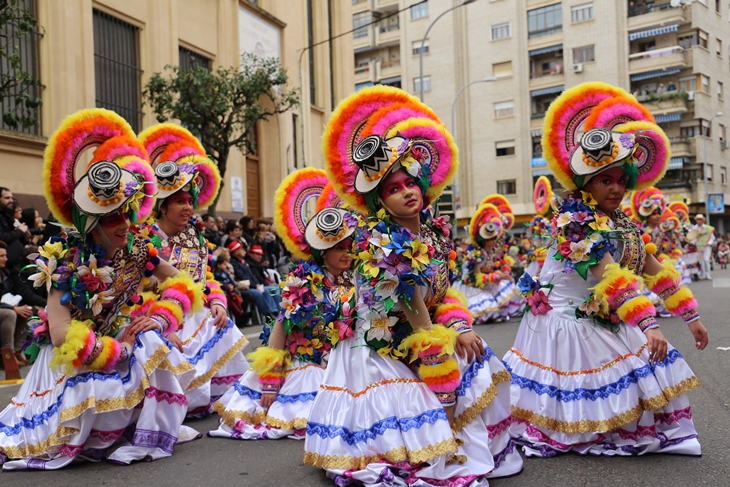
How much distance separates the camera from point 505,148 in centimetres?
4669

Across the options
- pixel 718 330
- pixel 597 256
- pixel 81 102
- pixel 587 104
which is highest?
pixel 81 102

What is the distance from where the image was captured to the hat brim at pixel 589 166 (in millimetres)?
4539

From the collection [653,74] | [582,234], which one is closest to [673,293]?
[582,234]

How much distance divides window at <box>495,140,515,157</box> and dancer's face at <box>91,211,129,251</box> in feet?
143

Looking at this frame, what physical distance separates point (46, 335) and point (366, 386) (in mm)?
2243

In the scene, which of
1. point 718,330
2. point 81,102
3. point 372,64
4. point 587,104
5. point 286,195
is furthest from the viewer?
point 372,64

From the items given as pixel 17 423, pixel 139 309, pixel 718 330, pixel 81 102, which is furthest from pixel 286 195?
pixel 81 102

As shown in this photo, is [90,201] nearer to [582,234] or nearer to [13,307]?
[582,234]

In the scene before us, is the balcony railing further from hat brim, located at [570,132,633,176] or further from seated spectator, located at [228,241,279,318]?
hat brim, located at [570,132,633,176]

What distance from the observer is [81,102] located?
15.2 metres

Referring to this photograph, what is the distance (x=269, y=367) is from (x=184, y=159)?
2.20 metres

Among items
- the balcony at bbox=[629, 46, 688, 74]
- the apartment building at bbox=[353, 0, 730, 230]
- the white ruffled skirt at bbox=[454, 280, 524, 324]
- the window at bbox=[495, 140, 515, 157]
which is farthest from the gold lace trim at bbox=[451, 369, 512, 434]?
the balcony at bbox=[629, 46, 688, 74]

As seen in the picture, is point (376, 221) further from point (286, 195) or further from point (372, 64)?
point (372, 64)

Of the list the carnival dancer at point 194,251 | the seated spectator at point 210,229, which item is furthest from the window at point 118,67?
the carnival dancer at point 194,251
